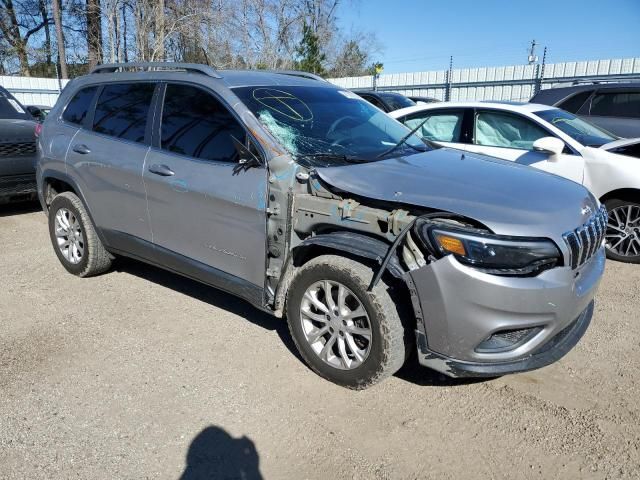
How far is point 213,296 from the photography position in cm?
454

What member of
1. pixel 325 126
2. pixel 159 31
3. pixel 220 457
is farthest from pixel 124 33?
pixel 220 457

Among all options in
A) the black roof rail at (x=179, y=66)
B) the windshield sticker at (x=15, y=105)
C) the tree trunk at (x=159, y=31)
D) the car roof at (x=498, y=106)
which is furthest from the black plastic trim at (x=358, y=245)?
the tree trunk at (x=159, y=31)

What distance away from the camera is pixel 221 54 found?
25.9 meters

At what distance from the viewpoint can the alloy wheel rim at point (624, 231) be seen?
5.32m

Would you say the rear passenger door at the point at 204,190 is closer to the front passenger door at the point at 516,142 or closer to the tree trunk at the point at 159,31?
the front passenger door at the point at 516,142

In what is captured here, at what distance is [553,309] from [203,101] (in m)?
2.61

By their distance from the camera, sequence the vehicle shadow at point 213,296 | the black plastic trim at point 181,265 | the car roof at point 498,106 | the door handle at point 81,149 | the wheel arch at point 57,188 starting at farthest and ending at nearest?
the car roof at point 498,106 < the wheel arch at point 57,188 < the door handle at point 81,149 < the vehicle shadow at point 213,296 < the black plastic trim at point 181,265

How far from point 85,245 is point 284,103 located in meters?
2.37

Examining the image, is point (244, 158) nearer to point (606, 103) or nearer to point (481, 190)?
point (481, 190)

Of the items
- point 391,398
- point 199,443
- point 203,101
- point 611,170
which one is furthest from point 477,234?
point 611,170

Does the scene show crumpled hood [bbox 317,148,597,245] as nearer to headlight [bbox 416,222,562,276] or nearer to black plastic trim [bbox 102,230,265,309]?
headlight [bbox 416,222,562,276]

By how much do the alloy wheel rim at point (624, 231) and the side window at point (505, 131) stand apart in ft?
3.79

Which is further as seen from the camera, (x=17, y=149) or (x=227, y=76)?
(x=17, y=149)

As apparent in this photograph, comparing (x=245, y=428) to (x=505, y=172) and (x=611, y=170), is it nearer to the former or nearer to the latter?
(x=505, y=172)
